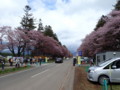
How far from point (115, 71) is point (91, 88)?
7.17ft

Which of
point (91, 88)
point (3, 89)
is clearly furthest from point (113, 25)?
point (3, 89)

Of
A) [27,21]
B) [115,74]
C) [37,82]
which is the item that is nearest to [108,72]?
[115,74]

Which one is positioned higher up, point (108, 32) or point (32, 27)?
point (32, 27)

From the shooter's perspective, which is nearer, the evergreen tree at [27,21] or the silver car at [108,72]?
the silver car at [108,72]

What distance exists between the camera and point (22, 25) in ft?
226

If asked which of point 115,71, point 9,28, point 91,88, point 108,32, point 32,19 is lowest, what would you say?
point 91,88

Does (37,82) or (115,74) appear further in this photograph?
(37,82)

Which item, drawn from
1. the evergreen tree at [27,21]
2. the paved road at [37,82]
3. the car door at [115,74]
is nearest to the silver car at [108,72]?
the car door at [115,74]

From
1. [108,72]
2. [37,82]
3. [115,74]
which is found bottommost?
[37,82]

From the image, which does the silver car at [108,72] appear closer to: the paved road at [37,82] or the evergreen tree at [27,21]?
the paved road at [37,82]

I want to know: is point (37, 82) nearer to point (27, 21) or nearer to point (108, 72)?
point (108, 72)

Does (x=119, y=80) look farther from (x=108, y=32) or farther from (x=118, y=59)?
(x=108, y=32)

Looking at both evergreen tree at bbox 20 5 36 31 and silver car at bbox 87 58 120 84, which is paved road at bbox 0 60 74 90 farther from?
evergreen tree at bbox 20 5 36 31

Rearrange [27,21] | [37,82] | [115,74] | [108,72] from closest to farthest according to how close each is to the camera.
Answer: [115,74], [108,72], [37,82], [27,21]
